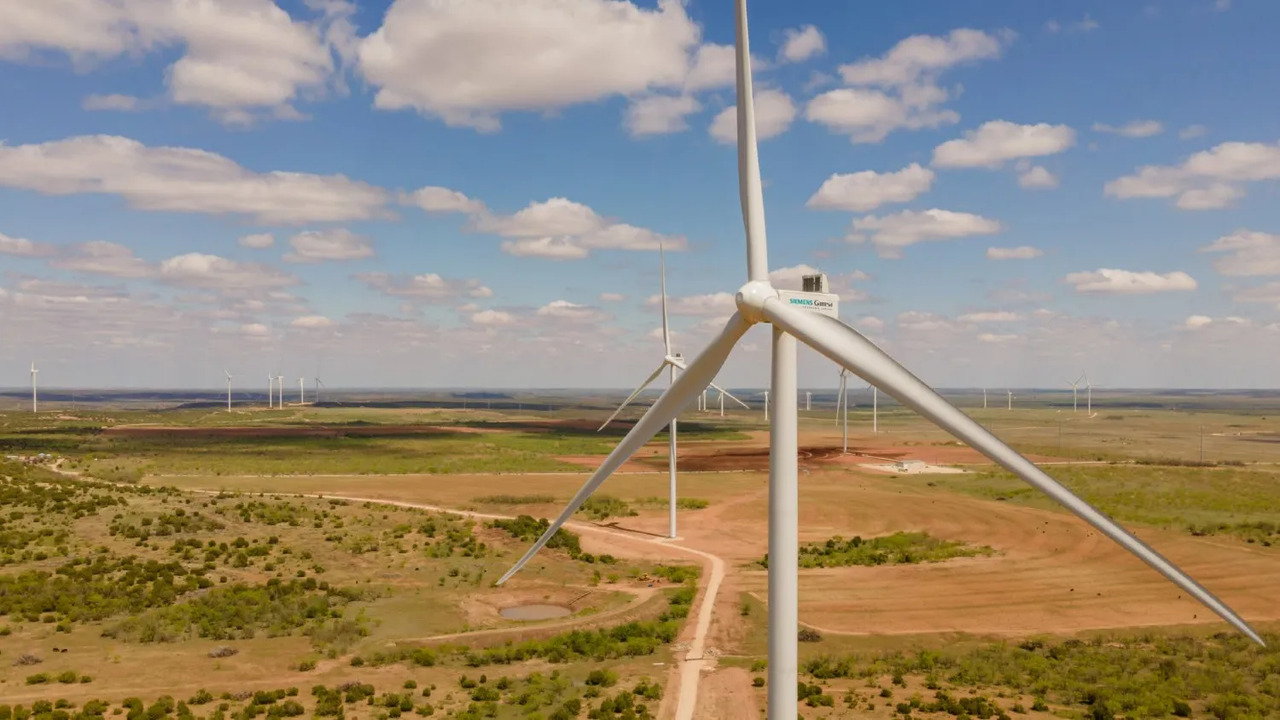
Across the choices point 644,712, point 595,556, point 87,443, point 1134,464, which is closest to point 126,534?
point 595,556

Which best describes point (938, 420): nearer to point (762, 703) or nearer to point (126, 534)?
point (762, 703)

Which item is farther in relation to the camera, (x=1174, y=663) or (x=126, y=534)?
(x=126, y=534)

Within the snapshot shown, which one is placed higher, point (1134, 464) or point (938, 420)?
point (938, 420)

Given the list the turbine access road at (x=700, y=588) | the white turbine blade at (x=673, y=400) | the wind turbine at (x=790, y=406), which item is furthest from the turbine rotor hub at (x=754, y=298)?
the turbine access road at (x=700, y=588)

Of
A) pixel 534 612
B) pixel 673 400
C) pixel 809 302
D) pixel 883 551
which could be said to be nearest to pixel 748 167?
pixel 809 302

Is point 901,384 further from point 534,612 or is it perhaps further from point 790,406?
point 534,612
